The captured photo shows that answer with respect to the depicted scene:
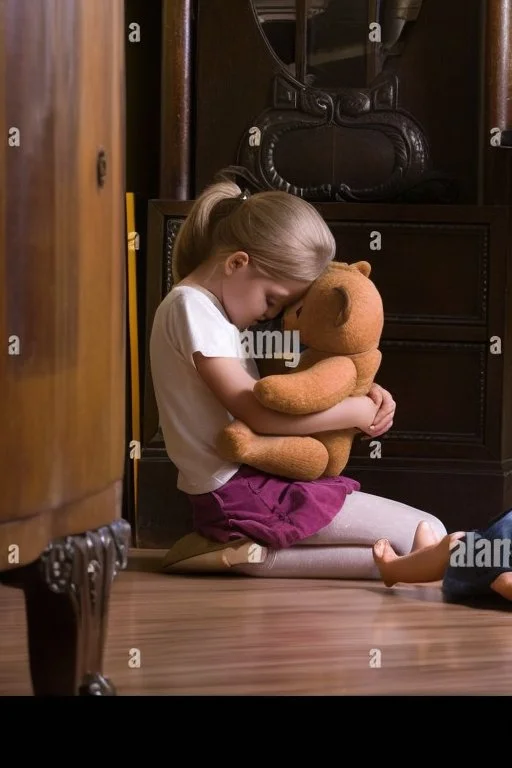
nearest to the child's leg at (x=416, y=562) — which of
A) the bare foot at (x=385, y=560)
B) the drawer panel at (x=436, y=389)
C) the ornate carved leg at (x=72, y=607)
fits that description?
the bare foot at (x=385, y=560)

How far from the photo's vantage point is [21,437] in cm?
54

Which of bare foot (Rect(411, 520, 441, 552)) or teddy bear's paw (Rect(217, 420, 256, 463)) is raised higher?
teddy bear's paw (Rect(217, 420, 256, 463))

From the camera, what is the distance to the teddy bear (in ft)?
4.01

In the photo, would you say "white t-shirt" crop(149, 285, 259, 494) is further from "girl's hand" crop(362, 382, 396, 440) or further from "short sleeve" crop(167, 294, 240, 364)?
"girl's hand" crop(362, 382, 396, 440)

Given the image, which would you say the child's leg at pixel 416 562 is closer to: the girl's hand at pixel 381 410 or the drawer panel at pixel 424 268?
the girl's hand at pixel 381 410

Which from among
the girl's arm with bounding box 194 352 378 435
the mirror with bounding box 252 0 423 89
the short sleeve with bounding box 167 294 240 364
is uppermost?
the mirror with bounding box 252 0 423 89

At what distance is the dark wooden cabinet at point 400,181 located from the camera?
54.5 inches

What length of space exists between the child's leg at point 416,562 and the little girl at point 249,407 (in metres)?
0.07

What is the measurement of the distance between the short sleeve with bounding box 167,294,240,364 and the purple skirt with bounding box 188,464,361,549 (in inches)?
5.4

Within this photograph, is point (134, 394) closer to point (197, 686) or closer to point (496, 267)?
point (496, 267)

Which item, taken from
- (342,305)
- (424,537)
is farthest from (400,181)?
(424,537)

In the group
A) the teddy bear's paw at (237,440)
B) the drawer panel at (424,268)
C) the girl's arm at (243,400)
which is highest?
the drawer panel at (424,268)

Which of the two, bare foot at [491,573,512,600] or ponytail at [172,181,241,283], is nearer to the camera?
bare foot at [491,573,512,600]

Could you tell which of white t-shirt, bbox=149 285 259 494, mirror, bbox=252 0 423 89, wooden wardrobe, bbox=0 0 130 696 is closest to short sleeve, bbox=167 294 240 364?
white t-shirt, bbox=149 285 259 494
